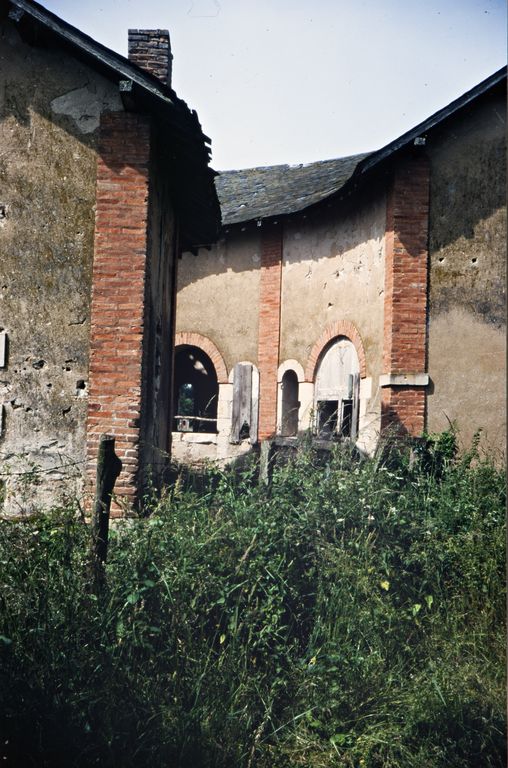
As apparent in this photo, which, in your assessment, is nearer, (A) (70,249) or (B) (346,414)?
(A) (70,249)

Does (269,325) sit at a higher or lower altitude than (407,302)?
higher

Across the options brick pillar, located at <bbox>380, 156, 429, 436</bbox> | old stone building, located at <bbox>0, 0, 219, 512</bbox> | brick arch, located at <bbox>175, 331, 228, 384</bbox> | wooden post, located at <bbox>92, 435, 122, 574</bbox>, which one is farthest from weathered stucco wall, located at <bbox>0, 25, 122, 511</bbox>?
brick arch, located at <bbox>175, 331, 228, 384</bbox>

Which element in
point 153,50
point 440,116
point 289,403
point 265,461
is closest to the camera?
point 265,461

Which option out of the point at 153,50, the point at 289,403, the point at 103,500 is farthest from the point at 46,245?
the point at 289,403

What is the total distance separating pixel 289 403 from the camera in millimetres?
16125

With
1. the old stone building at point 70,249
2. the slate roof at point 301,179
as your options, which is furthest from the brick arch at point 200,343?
the old stone building at point 70,249

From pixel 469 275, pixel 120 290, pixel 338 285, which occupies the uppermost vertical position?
pixel 338 285

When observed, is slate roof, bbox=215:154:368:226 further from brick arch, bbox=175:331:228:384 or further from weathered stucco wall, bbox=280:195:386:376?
brick arch, bbox=175:331:228:384

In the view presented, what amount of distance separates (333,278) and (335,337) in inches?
44.7

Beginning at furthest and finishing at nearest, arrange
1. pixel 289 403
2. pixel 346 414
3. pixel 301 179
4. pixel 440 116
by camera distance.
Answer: pixel 301 179 < pixel 289 403 < pixel 346 414 < pixel 440 116

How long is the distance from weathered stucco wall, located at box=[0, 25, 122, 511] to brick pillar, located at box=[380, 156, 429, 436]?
480 cm

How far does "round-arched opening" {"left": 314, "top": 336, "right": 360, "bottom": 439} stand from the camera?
12.7m

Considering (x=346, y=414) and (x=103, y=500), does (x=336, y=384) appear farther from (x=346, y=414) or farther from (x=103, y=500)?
(x=103, y=500)

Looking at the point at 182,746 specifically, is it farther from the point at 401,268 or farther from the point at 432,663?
the point at 401,268
